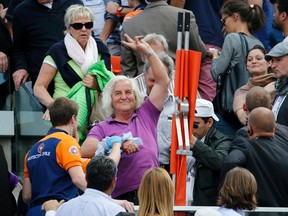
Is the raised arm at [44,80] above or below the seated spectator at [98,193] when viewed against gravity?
above

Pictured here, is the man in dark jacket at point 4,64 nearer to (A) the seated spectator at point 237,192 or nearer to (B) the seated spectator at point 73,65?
(B) the seated spectator at point 73,65

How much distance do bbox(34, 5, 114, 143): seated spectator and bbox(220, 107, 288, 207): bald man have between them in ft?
7.32

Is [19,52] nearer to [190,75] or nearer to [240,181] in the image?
[190,75]

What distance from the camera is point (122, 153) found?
12.0m

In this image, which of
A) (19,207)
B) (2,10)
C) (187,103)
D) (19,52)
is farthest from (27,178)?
(2,10)

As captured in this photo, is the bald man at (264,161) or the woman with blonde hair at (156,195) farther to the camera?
the bald man at (264,161)

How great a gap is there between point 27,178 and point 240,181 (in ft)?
7.17

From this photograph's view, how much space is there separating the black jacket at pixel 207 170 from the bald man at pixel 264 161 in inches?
17.8

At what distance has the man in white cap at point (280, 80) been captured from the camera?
44.0 feet

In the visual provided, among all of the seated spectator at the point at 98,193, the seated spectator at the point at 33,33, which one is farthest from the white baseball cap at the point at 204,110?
the seated spectator at the point at 98,193

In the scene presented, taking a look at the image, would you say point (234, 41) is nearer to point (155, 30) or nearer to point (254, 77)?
point (254, 77)

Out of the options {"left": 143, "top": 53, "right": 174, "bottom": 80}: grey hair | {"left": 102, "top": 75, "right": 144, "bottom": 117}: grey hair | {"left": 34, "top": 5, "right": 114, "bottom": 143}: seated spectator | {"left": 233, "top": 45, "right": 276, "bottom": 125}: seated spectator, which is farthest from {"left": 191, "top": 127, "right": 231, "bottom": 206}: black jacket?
{"left": 34, "top": 5, "right": 114, "bottom": 143}: seated spectator

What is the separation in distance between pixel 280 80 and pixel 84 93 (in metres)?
2.09

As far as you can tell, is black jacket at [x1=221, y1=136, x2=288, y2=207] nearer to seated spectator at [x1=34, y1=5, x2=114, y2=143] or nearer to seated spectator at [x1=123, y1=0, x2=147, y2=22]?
seated spectator at [x1=34, y1=5, x2=114, y2=143]
